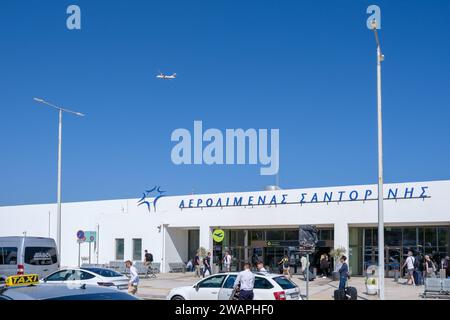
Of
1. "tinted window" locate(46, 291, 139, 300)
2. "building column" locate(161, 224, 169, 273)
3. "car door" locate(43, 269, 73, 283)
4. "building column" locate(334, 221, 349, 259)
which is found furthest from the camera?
"building column" locate(161, 224, 169, 273)

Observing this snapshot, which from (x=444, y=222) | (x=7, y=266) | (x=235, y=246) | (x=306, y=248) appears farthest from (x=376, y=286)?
(x=235, y=246)

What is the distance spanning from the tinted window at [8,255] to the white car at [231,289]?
1043 centimetres

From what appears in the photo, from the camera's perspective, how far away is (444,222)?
3341 centimetres

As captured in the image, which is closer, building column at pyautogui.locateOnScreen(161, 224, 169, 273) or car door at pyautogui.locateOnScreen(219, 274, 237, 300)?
car door at pyautogui.locateOnScreen(219, 274, 237, 300)

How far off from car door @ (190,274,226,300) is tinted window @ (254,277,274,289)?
1.10m

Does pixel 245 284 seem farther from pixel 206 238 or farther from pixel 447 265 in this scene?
pixel 206 238

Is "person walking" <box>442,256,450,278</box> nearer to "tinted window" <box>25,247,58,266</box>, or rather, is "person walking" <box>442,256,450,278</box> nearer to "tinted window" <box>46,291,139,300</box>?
"tinted window" <box>25,247,58,266</box>

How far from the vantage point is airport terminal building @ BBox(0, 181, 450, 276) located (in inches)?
1364

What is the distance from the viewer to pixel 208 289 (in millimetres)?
17797

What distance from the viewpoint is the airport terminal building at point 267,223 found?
114ft

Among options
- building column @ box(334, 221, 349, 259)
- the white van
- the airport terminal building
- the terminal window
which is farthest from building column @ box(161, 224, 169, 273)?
the white van

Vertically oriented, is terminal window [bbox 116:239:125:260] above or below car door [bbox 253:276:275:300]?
below

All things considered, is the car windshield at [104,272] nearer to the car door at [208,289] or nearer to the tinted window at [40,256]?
the tinted window at [40,256]
